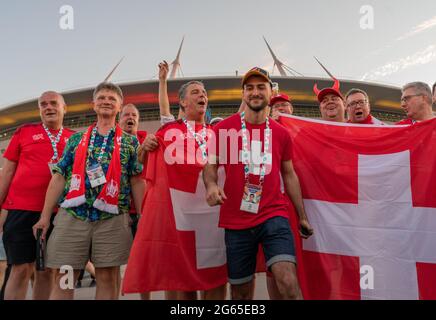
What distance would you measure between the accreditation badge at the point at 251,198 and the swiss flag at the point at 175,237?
1.71 feet

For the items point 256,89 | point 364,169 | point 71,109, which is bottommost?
point 364,169

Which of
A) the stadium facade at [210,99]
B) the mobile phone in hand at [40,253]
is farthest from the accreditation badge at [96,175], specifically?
the stadium facade at [210,99]

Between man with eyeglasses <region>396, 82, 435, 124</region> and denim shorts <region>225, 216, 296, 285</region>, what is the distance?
2.04 m

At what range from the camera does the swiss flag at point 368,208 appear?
2.62 m

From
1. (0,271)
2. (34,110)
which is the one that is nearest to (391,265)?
(0,271)

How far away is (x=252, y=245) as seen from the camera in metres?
2.26

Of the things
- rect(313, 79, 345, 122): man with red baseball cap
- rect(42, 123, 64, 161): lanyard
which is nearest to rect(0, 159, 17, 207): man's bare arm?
rect(42, 123, 64, 161): lanyard

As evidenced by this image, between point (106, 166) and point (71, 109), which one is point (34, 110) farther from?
point (106, 166)

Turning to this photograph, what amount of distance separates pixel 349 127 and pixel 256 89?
109cm

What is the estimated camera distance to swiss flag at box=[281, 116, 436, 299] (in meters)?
2.62

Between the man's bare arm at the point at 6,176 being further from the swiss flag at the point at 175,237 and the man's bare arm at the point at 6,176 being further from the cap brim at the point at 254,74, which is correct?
the cap brim at the point at 254,74

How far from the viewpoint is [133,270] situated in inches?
95.6
